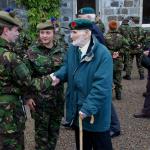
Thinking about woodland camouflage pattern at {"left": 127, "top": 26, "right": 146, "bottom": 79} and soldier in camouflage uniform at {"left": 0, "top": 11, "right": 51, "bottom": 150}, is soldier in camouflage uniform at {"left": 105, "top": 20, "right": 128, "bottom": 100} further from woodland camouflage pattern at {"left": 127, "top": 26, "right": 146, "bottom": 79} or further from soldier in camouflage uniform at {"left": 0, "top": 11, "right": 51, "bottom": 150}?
soldier in camouflage uniform at {"left": 0, "top": 11, "right": 51, "bottom": 150}

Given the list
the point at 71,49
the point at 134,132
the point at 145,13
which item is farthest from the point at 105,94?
the point at 145,13

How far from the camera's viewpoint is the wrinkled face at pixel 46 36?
523 cm

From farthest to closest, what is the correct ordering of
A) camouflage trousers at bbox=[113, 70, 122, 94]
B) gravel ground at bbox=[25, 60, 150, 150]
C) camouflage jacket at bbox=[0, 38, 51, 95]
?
camouflage trousers at bbox=[113, 70, 122, 94] < gravel ground at bbox=[25, 60, 150, 150] < camouflage jacket at bbox=[0, 38, 51, 95]

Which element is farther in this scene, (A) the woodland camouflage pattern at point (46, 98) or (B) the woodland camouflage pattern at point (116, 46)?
(B) the woodland camouflage pattern at point (116, 46)

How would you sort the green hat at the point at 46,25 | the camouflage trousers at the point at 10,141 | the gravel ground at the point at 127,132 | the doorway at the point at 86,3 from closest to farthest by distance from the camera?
the camouflage trousers at the point at 10,141 → the green hat at the point at 46,25 → the gravel ground at the point at 127,132 → the doorway at the point at 86,3

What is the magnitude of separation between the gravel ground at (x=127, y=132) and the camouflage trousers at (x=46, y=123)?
2.41 feet

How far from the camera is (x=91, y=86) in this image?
4.24 m

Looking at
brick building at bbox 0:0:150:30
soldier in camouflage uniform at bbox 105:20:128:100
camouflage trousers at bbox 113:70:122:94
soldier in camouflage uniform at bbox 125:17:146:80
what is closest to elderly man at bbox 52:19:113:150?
soldier in camouflage uniform at bbox 105:20:128:100

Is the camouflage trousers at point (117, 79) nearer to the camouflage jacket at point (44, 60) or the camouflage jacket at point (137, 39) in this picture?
the camouflage jacket at point (137, 39)

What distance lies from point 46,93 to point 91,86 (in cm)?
109

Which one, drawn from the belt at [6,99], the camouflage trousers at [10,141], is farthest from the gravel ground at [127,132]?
the belt at [6,99]

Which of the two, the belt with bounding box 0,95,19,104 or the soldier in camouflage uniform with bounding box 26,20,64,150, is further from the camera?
the soldier in camouflage uniform with bounding box 26,20,64,150

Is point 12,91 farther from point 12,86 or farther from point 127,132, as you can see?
point 127,132

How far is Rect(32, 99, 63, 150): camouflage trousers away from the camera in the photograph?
5.23 m
